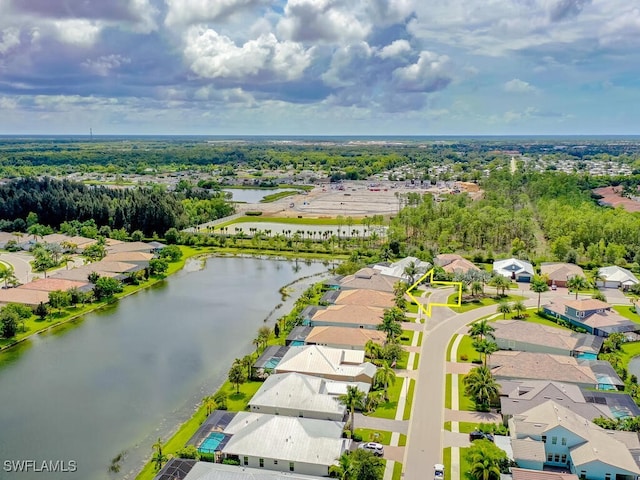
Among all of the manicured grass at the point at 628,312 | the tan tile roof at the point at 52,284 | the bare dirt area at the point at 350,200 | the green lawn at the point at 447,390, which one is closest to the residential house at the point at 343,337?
the green lawn at the point at 447,390

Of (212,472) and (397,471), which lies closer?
(212,472)

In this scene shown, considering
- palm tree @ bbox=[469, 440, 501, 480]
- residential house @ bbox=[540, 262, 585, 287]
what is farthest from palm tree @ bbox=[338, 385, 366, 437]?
residential house @ bbox=[540, 262, 585, 287]

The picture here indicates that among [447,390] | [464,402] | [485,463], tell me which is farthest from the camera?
[447,390]

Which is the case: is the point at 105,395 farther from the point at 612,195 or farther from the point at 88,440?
the point at 612,195

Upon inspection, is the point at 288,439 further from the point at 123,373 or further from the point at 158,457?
the point at 123,373

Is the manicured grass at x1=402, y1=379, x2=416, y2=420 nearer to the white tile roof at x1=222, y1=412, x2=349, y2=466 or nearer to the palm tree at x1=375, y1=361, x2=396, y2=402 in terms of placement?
the palm tree at x1=375, y1=361, x2=396, y2=402

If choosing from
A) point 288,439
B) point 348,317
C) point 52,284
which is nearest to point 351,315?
point 348,317
